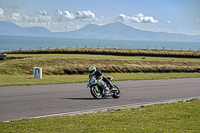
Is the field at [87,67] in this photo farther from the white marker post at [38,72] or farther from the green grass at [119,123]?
the green grass at [119,123]

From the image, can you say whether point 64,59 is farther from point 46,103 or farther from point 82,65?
point 46,103

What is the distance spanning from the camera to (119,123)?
927cm

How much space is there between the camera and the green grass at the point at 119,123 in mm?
8406

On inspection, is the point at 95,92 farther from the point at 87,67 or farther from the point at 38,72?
the point at 87,67

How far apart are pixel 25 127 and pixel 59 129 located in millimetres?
976

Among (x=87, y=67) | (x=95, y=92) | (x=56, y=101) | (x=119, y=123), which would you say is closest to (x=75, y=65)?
(x=87, y=67)

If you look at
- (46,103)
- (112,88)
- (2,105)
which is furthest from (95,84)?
(2,105)

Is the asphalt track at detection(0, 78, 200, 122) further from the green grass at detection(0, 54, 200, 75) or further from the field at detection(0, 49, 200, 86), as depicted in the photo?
the green grass at detection(0, 54, 200, 75)

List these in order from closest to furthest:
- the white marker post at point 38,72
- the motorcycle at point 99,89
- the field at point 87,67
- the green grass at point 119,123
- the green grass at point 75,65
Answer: the green grass at point 119,123 < the motorcycle at point 99,89 < the white marker post at point 38,72 < the field at point 87,67 < the green grass at point 75,65

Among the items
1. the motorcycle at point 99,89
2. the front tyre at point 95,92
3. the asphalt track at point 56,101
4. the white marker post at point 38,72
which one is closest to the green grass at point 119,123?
the asphalt track at point 56,101

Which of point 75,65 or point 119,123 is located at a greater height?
point 75,65

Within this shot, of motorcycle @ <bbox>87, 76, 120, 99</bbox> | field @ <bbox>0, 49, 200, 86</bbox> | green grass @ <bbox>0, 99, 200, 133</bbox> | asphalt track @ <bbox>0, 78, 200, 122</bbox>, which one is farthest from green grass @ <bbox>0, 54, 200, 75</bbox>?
green grass @ <bbox>0, 99, 200, 133</bbox>

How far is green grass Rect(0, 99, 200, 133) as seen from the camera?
331 inches

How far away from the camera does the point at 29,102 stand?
1367 centimetres
